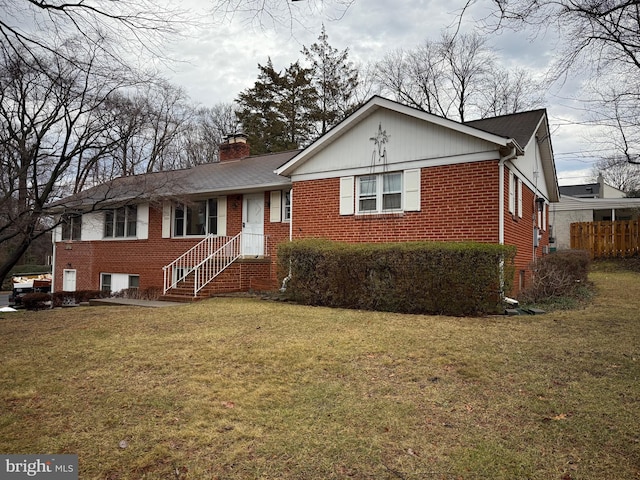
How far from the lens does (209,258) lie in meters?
12.6

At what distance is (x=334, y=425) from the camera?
3432mm

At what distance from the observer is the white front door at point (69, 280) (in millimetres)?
19641

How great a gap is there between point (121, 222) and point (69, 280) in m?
4.41

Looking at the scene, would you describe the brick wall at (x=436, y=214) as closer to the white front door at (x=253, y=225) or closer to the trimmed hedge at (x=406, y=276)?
the trimmed hedge at (x=406, y=276)

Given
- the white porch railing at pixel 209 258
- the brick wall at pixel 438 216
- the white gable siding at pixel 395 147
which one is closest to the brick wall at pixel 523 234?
the brick wall at pixel 438 216

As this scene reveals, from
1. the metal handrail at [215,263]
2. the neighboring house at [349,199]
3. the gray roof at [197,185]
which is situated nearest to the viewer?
the neighboring house at [349,199]

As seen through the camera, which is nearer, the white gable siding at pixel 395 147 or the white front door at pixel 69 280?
the white gable siding at pixel 395 147

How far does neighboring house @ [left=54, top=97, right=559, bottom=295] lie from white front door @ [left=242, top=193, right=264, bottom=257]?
4 cm

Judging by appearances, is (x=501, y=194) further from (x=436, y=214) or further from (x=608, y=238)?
(x=608, y=238)

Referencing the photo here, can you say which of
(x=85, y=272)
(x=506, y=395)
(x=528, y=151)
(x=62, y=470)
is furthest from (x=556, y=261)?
(x=85, y=272)

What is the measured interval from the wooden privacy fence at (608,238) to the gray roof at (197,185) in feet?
53.4

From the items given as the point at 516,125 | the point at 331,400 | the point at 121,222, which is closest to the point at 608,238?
the point at 516,125

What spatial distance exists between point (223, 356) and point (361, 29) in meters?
4.22

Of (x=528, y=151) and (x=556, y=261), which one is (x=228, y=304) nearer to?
(x=556, y=261)
